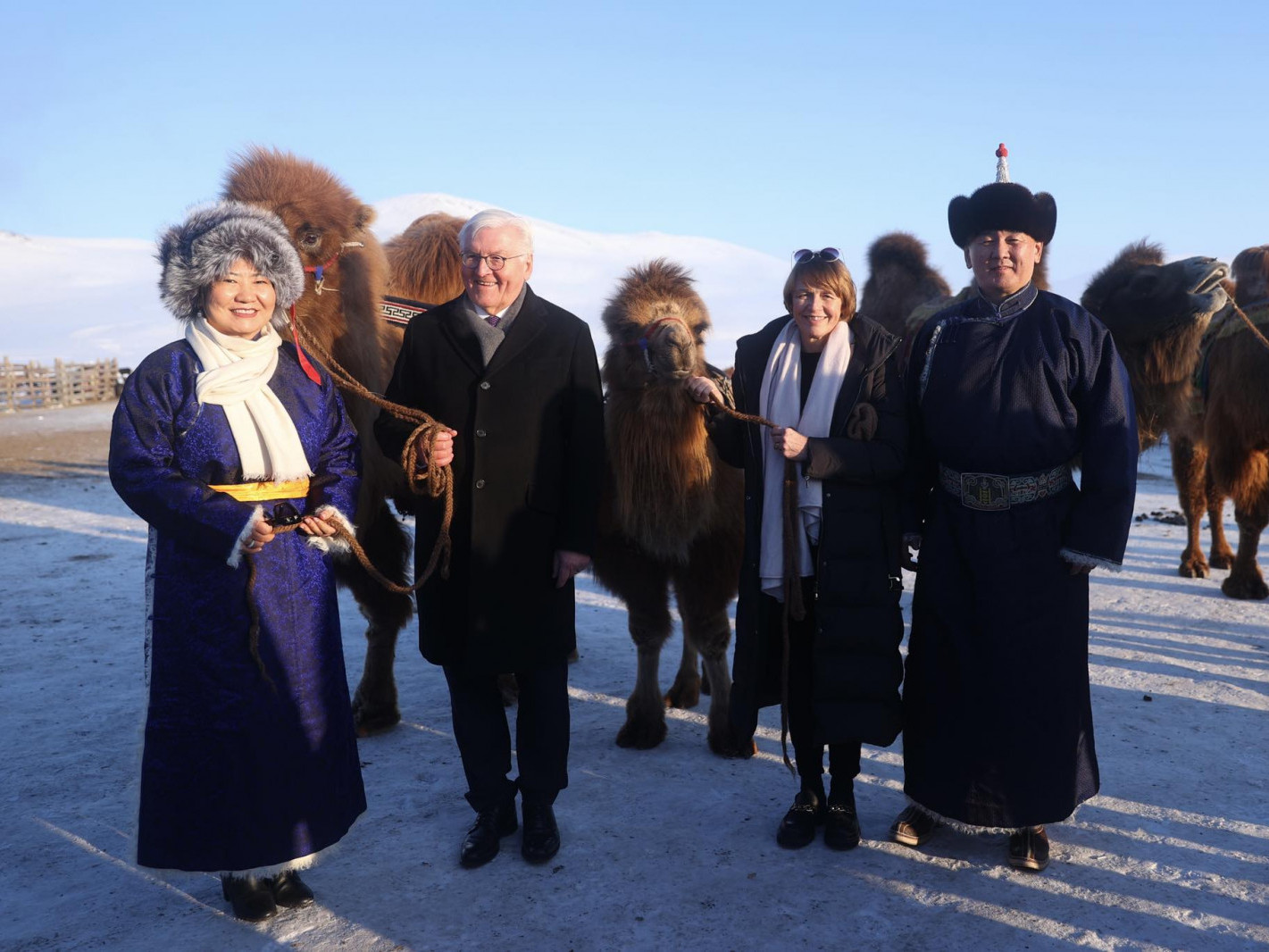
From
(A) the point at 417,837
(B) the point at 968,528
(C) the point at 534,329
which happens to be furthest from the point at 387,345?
(B) the point at 968,528

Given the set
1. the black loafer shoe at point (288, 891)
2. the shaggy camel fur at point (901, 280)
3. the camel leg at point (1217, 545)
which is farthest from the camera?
the shaggy camel fur at point (901, 280)

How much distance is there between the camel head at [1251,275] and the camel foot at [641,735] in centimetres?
500

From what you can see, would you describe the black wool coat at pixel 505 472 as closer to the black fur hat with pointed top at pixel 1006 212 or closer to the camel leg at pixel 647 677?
the camel leg at pixel 647 677

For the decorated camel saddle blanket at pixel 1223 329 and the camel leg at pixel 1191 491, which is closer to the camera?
the decorated camel saddle blanket at pixel 1223 329

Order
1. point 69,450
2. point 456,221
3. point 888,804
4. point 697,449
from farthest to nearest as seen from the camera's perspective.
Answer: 1. point 69,450
2. point 456,221
3. point 697,449
4. point 888,804

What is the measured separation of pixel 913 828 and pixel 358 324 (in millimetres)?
2802

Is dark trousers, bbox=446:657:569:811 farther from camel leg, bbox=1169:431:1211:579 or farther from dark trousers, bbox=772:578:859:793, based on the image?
camel leg, bbox=1169:431:1211:579

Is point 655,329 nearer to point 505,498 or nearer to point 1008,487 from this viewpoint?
point 505,498

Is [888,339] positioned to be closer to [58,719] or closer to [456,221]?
[456,221]

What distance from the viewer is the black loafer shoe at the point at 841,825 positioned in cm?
304

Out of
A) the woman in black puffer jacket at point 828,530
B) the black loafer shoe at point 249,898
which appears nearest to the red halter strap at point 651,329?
the woman in black puffer jacket at point 828,530

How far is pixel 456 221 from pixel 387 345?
1547 mm

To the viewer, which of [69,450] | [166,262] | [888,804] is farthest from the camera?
[69,450]

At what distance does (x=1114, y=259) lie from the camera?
6.31 meters
